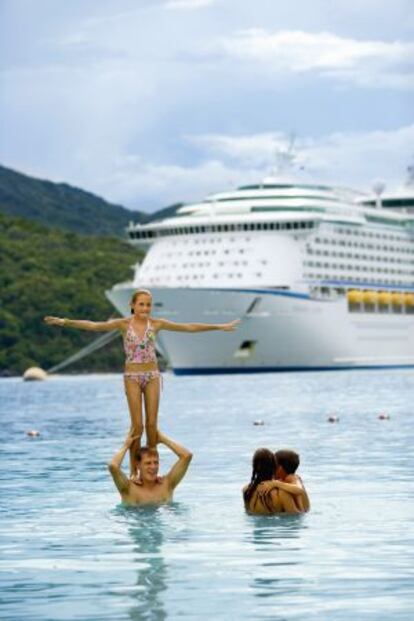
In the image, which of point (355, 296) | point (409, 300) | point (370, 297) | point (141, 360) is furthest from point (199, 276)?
point (141, 360)

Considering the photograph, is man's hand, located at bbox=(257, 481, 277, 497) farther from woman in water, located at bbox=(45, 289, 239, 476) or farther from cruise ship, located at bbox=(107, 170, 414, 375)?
cruise ship, located at bbox=(107, 170, 414, 375)

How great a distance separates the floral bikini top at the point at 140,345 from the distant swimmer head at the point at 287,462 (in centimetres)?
191

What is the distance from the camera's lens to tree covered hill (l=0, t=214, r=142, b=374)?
154 m

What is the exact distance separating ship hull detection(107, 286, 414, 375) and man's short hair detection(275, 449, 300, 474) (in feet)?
277

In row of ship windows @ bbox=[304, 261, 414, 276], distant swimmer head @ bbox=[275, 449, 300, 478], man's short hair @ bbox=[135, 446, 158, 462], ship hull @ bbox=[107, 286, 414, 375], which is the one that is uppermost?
row of ship windows @ bbox=[304, 261, 414, 276]

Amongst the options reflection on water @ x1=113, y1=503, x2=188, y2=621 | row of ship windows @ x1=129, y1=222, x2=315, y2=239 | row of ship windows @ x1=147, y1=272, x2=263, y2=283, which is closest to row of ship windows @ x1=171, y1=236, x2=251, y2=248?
row of ship windows @ x1=129, y1=222, x2=315, y2=239

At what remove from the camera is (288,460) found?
1811cm

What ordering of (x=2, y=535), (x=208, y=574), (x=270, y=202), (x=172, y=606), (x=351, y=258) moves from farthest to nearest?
1. (x=351, y=258)
2. (x=270, y=202)
3. (x=2, y=535)
4. (x=208, y=574)
5. (x=172, y=606)

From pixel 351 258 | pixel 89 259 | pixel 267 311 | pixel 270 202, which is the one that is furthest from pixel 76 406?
pixel 89 259

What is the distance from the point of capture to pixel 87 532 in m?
17.8

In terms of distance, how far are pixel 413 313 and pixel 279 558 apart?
4544 inches

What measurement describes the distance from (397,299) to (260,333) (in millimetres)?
22774

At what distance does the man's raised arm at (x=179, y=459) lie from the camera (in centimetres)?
1852

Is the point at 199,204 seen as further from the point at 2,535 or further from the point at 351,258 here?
the point at 2,535
